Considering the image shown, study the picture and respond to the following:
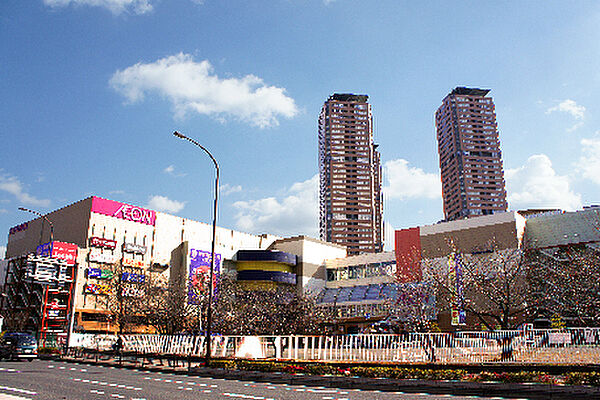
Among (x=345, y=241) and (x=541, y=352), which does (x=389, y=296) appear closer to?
(x=541, y=352)

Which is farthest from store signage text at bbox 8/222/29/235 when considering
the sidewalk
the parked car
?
the sidewalk

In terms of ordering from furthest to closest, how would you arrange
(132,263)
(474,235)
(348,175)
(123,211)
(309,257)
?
(348,175)
(309,257)
(123,211)
(132,263)
(474,235)

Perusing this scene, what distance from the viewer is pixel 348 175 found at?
176 m

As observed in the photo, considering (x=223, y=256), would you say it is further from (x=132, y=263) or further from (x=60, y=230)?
(x=60, y=230)

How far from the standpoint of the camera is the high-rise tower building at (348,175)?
17125 centimetres

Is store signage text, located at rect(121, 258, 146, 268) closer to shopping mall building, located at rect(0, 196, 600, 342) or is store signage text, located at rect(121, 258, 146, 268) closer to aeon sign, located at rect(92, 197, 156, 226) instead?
shopping mall building, located at rect(0, 196, 600, 342)

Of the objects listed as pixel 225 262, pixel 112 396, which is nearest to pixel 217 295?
pixel 225 262

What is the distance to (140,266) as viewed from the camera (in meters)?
67.6

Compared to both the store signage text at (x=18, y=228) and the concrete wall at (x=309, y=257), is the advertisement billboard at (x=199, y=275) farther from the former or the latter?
the store signage text at (x=18, y=228)

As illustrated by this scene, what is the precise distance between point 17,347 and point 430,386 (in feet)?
77.8

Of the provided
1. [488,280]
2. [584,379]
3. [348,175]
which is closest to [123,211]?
[488,280]

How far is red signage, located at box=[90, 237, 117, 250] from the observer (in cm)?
6366

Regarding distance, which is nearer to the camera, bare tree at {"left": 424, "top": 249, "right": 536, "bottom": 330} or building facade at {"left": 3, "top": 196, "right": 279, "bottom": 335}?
bare tree at {"left": 424, "top": 249, "right": 536, "bottom": 330}

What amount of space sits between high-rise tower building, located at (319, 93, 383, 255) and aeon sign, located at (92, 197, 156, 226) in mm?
105519
